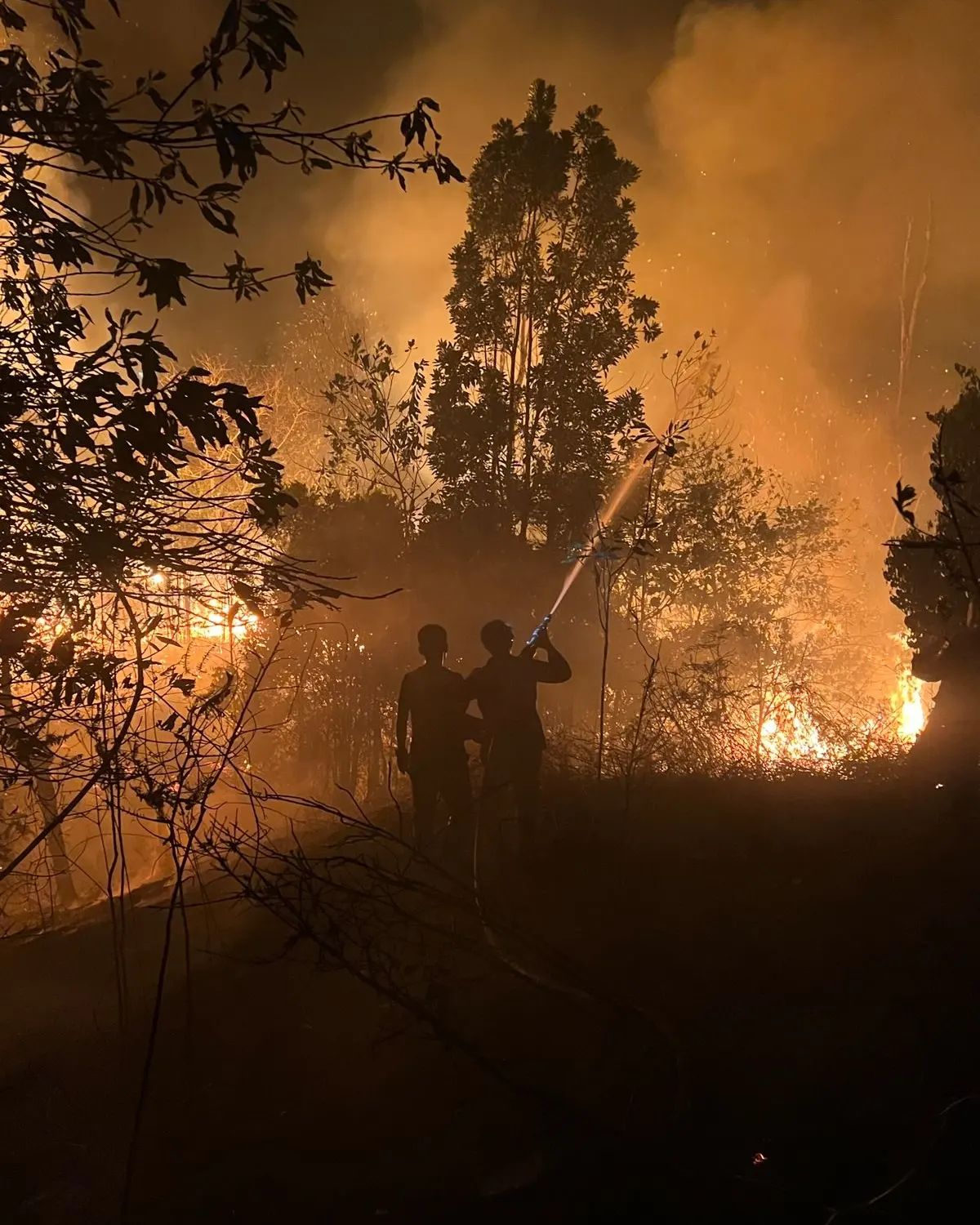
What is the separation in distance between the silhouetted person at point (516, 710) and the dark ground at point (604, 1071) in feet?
2.41

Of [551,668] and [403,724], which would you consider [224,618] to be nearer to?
[403,724]

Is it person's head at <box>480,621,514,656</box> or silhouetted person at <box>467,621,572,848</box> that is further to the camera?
person's head at <box>480,621,514,656</box>

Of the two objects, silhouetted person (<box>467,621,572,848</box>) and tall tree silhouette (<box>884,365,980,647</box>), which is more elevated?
tall tree silhouette (<box>884,365,980,647</box>)

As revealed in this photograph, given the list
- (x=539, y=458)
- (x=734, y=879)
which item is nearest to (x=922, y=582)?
(x=539, y=458)

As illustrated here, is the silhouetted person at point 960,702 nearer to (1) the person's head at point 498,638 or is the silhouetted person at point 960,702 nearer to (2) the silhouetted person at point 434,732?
(1) the person's head at point 498,638

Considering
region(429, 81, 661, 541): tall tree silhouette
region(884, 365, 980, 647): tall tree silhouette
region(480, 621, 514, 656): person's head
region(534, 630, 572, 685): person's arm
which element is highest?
region(429, 81, 661, 541): tall tree silhouette

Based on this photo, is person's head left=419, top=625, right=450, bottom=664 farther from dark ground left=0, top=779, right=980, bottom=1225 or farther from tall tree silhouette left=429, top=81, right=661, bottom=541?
tall tree silhouette left=429, top=81, right=661, bottom=541

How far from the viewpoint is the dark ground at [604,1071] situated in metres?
3.57

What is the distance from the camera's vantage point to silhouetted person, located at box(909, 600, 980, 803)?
22.3ft

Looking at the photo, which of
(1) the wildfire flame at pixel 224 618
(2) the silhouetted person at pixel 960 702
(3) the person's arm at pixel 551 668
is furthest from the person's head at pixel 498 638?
(2) the silhouetted person at pixel 960 702

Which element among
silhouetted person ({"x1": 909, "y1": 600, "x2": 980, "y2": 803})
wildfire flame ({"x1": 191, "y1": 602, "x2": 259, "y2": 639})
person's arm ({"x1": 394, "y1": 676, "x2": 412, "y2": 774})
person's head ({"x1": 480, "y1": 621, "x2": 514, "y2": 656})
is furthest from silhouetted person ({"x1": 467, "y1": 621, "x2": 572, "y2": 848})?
silhouetted person ({"x1": 909, "y1": 600, "x2": 980, "y2": 803})

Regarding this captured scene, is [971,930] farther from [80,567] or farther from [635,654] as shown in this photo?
[635,654]

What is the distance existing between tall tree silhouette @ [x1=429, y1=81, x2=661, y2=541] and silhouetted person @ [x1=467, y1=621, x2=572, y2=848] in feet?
34.6

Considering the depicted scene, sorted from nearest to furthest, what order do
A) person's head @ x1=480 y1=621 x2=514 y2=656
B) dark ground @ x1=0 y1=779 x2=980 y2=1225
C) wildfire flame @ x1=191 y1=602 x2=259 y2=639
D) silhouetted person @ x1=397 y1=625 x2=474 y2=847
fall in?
dark ground @ x1=0 y1=779 x2=980 y2=1225
wildfire flame @ x1=191 y1=602 x2=259 y2=639
person's head @ x1=480 y1=621 x2=514 y2=656
silhouetted person @ x1=397 y1=625 x2=474 y2=847
